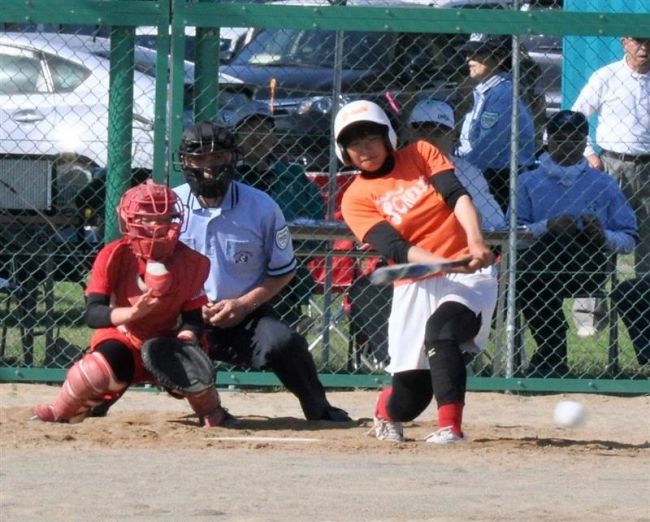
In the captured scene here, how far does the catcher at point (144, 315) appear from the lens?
266 inches

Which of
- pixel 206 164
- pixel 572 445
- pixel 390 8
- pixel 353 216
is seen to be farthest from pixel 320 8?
pixel 572 445

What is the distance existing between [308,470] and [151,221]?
1.52 m

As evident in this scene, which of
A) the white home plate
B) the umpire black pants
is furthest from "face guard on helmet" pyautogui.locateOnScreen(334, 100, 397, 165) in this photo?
the white home plate

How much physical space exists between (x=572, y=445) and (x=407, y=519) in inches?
78.2

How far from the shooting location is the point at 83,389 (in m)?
6.88

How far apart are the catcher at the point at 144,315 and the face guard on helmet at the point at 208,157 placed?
38cm

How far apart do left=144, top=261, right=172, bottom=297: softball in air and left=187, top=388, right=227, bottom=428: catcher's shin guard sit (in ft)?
1.88

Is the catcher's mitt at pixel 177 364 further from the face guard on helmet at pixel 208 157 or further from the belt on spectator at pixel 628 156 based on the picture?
the belt on spectator at pixel 628 156

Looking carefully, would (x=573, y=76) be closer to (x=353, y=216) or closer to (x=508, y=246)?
(x=508, y=246)

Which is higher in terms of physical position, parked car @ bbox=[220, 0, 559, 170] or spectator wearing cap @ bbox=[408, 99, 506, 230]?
parked car @ bbox=[220, 0, 559, 170]

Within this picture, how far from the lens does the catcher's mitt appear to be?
6.73 meters

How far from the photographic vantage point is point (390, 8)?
8.17 meters

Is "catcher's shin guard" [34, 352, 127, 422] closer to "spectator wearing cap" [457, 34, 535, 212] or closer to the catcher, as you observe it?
the catcher

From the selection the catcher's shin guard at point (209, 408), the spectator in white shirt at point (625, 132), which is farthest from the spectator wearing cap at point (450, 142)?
the catcher's shin guard at point (209, 408)
